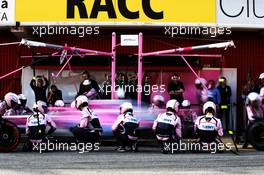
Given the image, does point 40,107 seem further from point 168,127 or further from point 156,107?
point 168,127

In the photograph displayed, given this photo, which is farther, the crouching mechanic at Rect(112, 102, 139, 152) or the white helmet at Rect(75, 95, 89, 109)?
the white helmet at Rect(75, 95, 89, 109)

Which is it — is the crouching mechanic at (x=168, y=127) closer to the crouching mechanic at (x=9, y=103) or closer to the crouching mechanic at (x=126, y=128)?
the crouching mechanic at (x=126, y=128)

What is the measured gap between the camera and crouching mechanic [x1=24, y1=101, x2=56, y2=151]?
50.3 feet

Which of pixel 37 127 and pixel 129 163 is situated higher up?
pixel 37 127

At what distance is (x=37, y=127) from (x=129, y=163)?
319 centimetres

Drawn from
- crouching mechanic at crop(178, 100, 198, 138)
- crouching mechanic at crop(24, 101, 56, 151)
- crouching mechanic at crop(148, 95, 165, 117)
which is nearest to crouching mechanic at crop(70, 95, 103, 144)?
crouching mechanic at crop(24, 101, 56, 151)

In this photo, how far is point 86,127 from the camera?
608 inches

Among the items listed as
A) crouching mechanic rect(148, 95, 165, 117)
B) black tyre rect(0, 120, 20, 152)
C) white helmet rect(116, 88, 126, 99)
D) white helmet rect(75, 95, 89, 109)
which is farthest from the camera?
white helmet rect(116, 88, 126, 99)

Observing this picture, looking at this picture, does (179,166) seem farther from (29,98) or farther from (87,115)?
(29,98)

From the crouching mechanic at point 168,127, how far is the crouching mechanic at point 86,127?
138 cm

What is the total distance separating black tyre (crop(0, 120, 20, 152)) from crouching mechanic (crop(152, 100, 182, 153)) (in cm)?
327

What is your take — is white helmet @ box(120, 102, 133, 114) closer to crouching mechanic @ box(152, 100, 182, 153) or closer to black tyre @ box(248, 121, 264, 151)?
crouching mechanic @ box(152, 100, 182, 153)

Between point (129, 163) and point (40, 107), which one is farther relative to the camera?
point (40, 107)

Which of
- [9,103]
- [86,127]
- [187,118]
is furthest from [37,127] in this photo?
[187,118]
